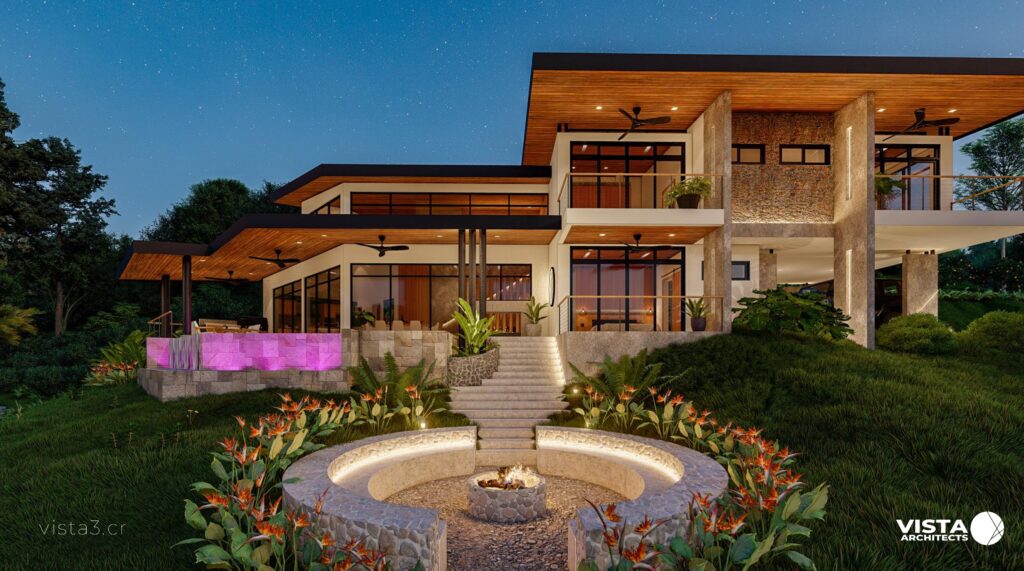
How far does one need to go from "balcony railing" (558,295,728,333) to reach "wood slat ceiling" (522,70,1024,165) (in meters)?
4.78

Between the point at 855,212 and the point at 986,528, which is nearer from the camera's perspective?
the point at 986,528

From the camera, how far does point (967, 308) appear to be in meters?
22.4

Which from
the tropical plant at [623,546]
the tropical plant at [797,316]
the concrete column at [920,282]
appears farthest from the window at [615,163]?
the tropical plant at [623,546]

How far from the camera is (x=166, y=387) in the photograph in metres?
9.83

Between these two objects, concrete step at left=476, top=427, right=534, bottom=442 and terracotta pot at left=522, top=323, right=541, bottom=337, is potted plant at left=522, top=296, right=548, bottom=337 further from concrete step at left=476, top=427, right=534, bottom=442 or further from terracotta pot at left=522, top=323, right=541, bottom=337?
concrete step at left=476, top=427, right=534, bottom=442

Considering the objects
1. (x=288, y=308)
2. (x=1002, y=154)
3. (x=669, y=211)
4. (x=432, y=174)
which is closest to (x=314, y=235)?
(x=432, y=174)

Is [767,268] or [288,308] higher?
[767,268]

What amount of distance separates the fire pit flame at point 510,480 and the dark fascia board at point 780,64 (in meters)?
7.99

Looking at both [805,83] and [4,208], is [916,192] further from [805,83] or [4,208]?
[4,208]

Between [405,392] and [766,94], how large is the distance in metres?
10.2

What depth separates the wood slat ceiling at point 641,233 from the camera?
1230cm

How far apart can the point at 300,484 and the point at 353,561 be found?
4.95 feet

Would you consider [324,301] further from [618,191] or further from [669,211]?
[669,211]

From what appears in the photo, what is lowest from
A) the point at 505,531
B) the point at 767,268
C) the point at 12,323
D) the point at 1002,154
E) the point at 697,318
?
the point at 505,531
